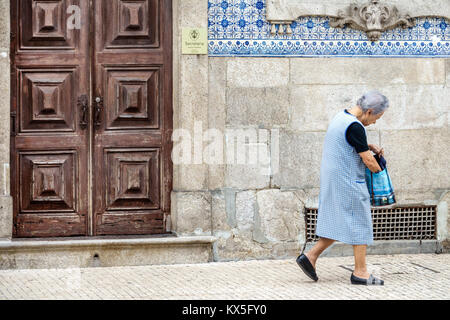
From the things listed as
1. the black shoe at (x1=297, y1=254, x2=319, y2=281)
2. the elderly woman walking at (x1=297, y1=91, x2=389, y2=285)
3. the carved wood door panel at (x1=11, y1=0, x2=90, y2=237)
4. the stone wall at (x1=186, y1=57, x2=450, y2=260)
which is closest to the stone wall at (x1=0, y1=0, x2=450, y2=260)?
the stone wall at (x1=186, y1=57, x2=450, y2=260)

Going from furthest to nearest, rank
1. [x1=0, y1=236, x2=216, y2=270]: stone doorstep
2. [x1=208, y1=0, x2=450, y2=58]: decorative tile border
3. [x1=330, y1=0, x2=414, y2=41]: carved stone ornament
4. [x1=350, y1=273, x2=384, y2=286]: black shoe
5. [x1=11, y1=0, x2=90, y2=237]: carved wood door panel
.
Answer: [x1=330, y1=0, x2=414, y2=41]: carved stone ornament < [x1=208, y1=0, x2=450, y2=58]: decorative tile border < [x1=11, y1=0, x2=90, y2=237]: carved wood door panel < [x1=0, y1=236, x2=216, y2=270]: stone doorstep < [x1=350, y1=273, x2=384, y2=286]: black shoe

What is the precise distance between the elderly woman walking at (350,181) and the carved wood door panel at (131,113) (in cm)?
182

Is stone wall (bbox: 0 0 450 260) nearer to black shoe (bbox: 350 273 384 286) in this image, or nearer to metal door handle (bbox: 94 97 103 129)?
metal door handle (bbox: 94 97 103 129)

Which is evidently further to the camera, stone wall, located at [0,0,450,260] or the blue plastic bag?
stone wall, located at [0,0,450,260]

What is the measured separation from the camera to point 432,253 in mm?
7539

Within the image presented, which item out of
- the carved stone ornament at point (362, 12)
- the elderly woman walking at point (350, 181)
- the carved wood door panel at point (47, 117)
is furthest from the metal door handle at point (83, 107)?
the elderly woman walking at point (350, 181)

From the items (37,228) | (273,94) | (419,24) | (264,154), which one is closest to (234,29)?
(273,94)

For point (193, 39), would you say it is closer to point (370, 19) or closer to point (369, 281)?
point (370, 19)

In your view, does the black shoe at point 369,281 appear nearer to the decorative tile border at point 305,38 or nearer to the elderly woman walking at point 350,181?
the elderly woman walking at point 350,181

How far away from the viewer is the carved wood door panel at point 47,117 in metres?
7.11

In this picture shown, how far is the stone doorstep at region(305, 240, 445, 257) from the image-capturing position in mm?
7410

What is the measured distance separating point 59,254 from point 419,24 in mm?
4043

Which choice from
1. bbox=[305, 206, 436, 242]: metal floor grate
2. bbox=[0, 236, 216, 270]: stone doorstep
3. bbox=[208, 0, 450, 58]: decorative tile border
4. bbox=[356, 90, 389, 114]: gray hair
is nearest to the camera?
bbox=[356, 90, 389, 114]: gray hair

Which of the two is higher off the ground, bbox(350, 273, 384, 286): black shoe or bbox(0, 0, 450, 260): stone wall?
bbox(0, 0, 450, 260): stone wall
